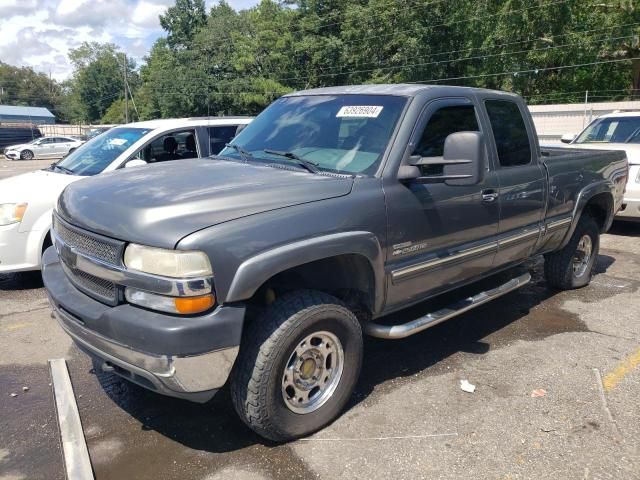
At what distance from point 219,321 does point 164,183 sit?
1008 millimetres

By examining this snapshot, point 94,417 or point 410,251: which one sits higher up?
point 410,251

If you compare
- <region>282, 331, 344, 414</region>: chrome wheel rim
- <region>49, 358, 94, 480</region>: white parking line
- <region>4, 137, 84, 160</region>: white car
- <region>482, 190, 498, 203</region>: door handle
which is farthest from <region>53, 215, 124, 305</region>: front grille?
<region>4, 137, 84, 160</region>: white car

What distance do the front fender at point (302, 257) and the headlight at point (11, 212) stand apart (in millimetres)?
3909

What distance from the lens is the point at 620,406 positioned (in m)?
3.67

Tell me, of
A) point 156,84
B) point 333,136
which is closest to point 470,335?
point 333,136

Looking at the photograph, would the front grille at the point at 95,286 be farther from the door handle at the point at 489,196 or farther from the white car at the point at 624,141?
the white car at the point at 624,141

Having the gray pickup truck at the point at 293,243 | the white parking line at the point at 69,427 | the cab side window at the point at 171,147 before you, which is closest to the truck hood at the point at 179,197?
the gray pickup truck at the point at 293,243

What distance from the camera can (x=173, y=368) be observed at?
2.69 meters

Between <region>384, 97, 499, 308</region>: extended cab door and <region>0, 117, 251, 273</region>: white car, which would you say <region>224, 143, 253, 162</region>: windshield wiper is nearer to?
<region>384, 97, 499, 308</region>: extended cab door

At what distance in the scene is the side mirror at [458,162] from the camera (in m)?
3.47

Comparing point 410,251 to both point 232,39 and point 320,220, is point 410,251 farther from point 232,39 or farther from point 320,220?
point 232,39

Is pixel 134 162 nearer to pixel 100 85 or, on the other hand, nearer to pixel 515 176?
pixel 515 176

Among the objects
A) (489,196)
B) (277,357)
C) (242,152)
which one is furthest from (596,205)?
(277,357)

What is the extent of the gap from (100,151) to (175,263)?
4.70 m
